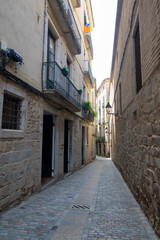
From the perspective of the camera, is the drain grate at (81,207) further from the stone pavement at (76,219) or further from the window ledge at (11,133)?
the window ledge at (11,133)

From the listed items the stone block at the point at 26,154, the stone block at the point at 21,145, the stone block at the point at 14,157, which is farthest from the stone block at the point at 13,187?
the stone block at the point at 21,145

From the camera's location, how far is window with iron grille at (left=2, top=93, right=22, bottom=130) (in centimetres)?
396

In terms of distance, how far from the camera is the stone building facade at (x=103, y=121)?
31.9m

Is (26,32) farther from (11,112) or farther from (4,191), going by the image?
(4,191)

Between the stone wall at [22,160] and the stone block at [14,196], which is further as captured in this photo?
the stone block at [14,196]

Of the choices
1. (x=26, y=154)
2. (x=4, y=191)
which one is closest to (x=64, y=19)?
(x=26, y=154)

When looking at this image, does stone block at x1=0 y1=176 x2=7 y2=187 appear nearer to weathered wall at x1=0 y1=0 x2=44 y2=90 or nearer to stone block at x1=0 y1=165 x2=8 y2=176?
stone block at x1=0 y1=165 x2=8 y2=176

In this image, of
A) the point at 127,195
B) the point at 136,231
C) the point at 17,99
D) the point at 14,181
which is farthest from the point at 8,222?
the point at 127,195

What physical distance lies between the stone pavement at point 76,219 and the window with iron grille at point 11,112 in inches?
71.8

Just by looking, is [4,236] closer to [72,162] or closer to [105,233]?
[105,233]

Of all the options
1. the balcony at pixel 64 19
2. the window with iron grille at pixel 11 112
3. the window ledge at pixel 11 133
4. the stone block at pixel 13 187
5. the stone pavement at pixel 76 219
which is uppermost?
the balcony at pixel 64 19

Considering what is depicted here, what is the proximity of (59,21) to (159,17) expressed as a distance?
206 inches

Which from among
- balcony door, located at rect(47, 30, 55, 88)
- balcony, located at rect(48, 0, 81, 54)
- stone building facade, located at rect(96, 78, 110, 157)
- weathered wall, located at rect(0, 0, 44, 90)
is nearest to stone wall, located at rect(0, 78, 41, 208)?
weathered wall, located at rect(0, 0, 44, 90)

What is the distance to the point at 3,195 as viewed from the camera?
359cm
